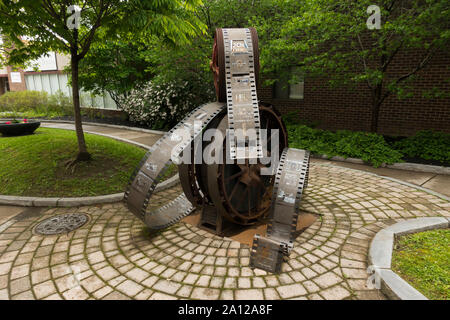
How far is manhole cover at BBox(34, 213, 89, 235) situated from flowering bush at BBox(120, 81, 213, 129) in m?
9.01

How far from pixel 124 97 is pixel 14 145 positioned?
31.4 ft

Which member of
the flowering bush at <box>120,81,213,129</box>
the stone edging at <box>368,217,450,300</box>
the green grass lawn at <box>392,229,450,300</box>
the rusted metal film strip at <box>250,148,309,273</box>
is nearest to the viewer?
the stone edging at <box>368,217,450,300</box>

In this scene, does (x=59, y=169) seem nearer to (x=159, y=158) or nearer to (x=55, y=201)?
(x=55, y=201)

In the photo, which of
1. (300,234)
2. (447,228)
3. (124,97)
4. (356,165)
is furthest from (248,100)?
(124,97)

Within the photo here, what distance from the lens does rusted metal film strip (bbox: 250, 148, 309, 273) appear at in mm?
3441

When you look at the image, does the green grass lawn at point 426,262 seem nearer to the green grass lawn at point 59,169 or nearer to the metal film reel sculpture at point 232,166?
the metal film reel sculpture at point 232,166

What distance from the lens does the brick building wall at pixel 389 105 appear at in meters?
9.51

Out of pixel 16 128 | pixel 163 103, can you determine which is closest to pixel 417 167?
pixel 163 103

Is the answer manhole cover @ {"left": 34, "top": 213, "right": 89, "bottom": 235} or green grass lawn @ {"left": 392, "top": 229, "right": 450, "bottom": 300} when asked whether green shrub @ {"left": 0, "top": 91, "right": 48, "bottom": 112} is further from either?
green grass lawn @ {"left": 392, "top": 229, "right": 450, "bottom": 300}

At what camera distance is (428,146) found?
338 inches

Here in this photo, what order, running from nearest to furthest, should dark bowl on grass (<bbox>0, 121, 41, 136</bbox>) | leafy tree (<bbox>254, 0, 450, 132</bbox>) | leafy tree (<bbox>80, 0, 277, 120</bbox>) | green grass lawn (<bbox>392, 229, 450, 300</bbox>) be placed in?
green grass lawn (<bbox>392, 229, 450, 300</bbox>)
leafy tree (<bbox>254, 0, 450, 132</bbox>)
dark bowl on grass (<bbox>0, 121, 41, 136</bbox>)
leafy tree (<bbox>80, 0, 277, 120</bbox>)

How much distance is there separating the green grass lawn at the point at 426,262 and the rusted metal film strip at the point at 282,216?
132cm

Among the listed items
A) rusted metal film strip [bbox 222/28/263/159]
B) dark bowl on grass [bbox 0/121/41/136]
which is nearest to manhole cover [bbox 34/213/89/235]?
rusted metal film strip [bbox 222/28/263/159]

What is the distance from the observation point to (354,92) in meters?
11.2
